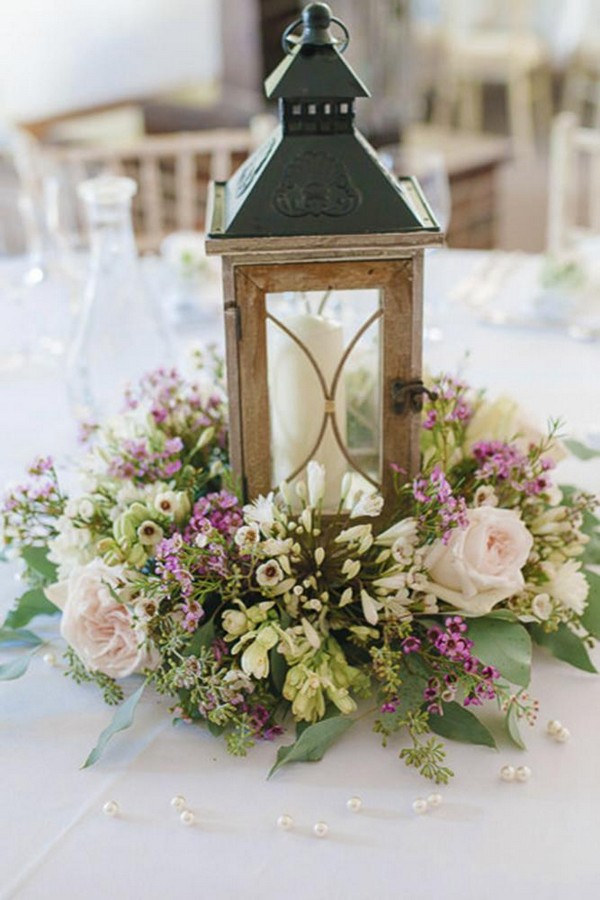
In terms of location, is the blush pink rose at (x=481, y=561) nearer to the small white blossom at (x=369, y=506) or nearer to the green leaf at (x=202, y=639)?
the small white blossom at (x=369, y=506)

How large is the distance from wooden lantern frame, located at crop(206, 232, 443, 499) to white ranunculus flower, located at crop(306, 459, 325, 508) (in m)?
0.07

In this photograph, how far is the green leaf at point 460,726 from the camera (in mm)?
896

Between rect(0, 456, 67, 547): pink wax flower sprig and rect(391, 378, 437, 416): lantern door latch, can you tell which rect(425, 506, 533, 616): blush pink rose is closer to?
rect(391, 378, 437, 416): lantern door latch

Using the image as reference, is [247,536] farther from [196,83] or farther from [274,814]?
[196,83]

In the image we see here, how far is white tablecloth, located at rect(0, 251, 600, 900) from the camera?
0.78 m

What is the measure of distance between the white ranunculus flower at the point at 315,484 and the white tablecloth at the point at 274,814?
0.20 meters

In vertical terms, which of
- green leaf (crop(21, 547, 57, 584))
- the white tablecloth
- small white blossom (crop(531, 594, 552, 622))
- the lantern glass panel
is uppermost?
the lantern glass panel

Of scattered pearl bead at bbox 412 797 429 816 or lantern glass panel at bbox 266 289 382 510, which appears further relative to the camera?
lantern glass panel at bbox 266 289 382 510

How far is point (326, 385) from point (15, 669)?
38 cm

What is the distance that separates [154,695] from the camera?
98cm

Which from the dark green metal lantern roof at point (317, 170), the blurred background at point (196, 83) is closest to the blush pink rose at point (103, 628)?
the dark green metal lantern roof at point (317, 170)

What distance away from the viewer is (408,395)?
3.18 ft

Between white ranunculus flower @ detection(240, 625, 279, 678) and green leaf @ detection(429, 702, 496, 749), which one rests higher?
white ranunculus flower @ detection(240, 625, 279, 678)

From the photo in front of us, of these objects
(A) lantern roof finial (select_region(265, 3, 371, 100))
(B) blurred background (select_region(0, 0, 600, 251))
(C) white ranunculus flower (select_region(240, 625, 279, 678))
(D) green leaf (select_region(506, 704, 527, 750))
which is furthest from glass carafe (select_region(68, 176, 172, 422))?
(B) blurred background (select_region(0, 0, 600, 251))
